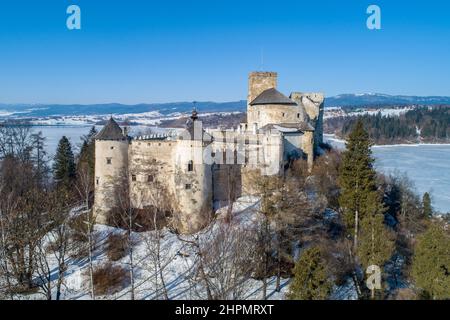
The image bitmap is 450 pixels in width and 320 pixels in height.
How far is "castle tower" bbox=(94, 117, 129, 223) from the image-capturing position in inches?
1350

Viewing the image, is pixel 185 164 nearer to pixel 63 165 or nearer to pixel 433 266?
pixel 433 266

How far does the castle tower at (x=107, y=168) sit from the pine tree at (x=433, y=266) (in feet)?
74.2

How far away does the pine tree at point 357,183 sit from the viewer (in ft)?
88.7

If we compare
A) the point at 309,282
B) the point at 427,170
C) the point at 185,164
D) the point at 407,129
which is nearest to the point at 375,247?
the point at 309,282

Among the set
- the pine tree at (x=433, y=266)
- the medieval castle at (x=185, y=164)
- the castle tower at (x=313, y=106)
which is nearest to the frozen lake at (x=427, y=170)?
the castle tower at (x=313, y=106)

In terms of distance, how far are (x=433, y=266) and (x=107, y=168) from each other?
79.0 ft

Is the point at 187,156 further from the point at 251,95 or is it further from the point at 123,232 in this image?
the point at 251,95

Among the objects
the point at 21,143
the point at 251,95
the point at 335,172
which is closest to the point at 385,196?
the point at 335,172

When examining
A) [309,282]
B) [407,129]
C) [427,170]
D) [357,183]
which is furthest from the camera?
[407,129]

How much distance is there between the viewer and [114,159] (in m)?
34.4

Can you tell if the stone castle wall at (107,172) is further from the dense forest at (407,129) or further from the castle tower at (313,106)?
the dense forest at (407,129)

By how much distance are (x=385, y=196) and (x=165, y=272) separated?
2282 cm

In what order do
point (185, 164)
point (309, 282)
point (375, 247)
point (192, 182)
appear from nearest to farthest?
point (309, 282) → point (375, 247) → point (192, 182) → point (185, 164)

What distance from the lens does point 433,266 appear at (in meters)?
19.7
